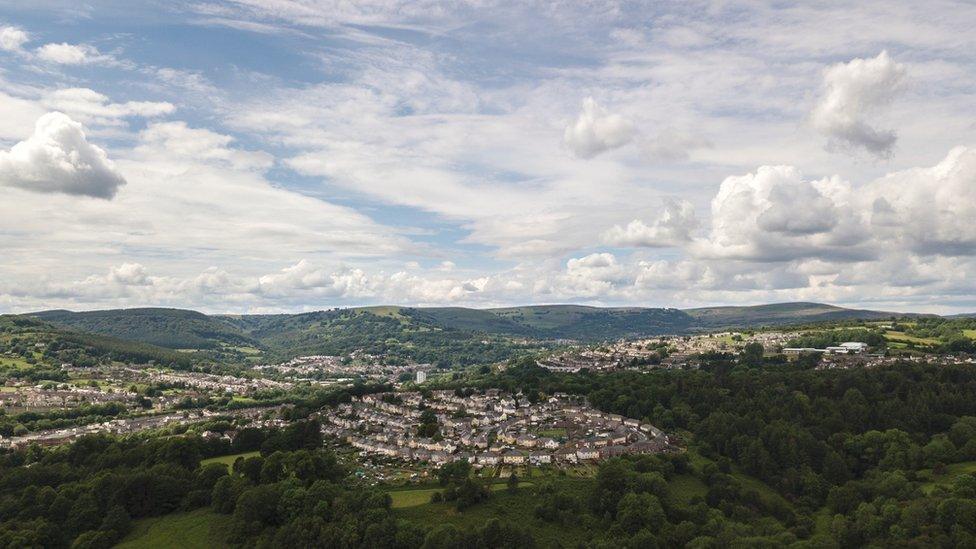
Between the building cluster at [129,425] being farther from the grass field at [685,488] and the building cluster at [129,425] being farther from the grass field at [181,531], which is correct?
the grass field at [685,488]

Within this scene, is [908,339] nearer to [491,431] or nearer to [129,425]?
[491,431]

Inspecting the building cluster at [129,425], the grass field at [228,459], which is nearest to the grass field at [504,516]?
the grass field at [228,459]

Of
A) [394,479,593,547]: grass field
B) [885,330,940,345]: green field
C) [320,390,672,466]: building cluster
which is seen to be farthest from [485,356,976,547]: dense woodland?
[885,330,940,345]: green field

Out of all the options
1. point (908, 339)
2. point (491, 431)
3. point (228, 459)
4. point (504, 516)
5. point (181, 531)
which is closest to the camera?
point (181, 531)

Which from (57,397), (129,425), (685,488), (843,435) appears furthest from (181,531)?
(57,397)

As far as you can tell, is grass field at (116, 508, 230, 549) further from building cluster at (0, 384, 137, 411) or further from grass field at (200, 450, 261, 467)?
building cluster at (0, 384, 137, 411)
